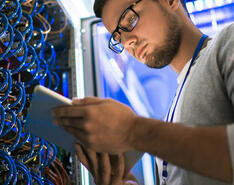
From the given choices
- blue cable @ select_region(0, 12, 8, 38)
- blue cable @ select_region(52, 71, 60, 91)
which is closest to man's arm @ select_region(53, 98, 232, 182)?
blue cable @ select_region(0, 12, 8, 38)

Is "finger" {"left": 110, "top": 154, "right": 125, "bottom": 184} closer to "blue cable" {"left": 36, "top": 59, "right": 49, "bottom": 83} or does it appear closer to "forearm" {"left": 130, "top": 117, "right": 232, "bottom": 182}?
"forearm" {"left": 130, "top": 117, "right": 232, "bottom": 182}

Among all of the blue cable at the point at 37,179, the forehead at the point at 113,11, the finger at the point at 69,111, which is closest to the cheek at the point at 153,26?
the forehead at the point at 113,11

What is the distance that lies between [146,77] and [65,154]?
932 millimetres

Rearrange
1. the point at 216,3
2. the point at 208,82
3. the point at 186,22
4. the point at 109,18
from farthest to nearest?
the point at 216,3 < the point at 109,18 < the point at 186,22 < the point at 208,82

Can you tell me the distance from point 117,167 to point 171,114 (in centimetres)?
36

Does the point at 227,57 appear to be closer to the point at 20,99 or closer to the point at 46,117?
the point at 46,117

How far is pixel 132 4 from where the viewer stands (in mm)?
1108

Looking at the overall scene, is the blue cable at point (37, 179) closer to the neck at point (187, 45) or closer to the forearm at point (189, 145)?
the forearm at point (189, 145)

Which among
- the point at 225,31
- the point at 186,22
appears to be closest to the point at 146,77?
the point at 186,22

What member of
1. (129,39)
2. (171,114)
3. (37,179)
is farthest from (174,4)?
(37,179)

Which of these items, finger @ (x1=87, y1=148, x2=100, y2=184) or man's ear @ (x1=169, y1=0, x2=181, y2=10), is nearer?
finger @ (x1=87, y1=148, x2=100, y2=184)

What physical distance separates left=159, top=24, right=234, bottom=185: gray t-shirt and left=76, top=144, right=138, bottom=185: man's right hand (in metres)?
0.22

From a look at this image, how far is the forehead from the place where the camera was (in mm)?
1145

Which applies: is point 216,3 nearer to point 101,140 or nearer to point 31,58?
point 31,58
